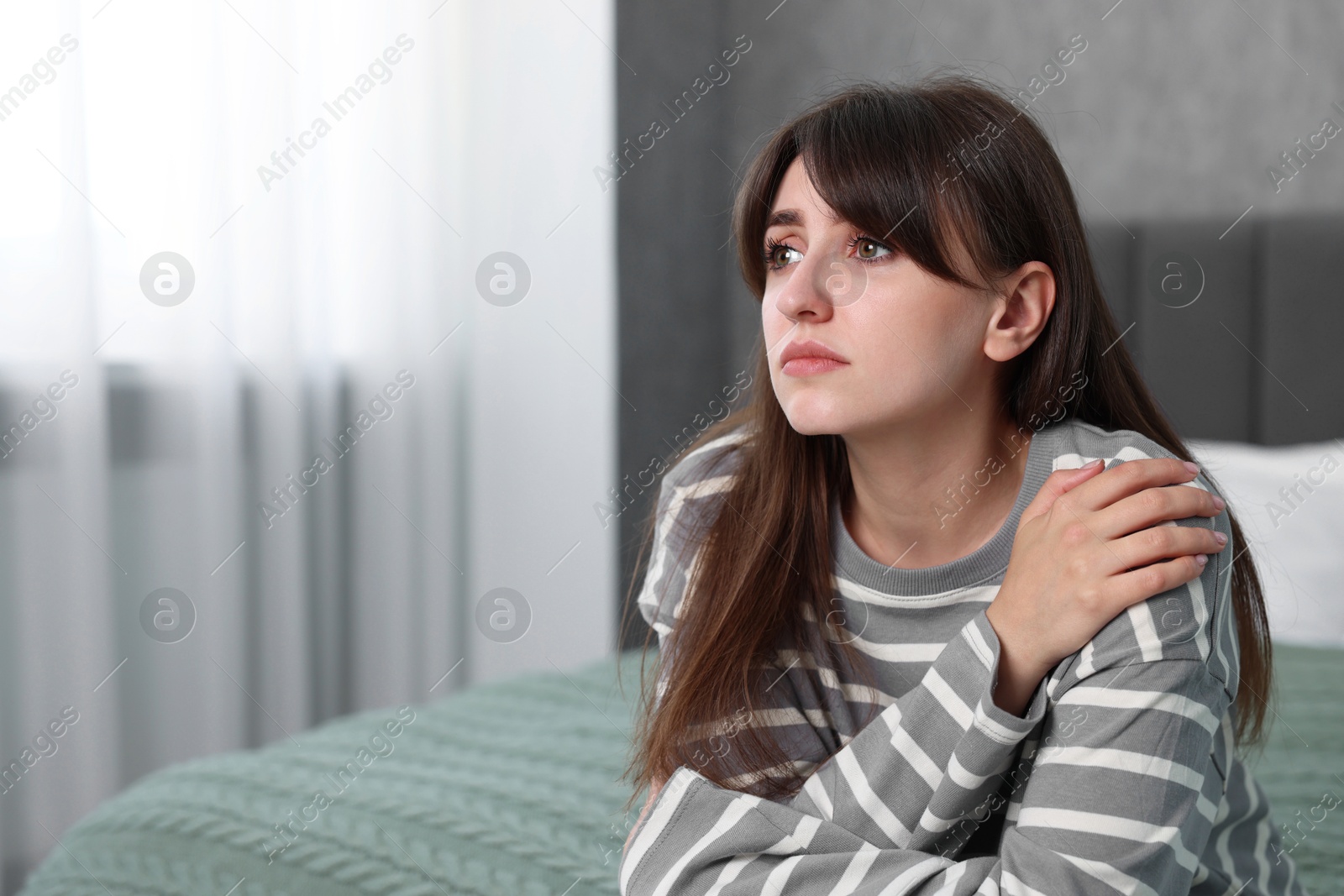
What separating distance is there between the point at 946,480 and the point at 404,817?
622 mm

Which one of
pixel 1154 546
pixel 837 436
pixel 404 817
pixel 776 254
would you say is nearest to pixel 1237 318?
pixel 837 436

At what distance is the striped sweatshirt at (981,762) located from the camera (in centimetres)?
74

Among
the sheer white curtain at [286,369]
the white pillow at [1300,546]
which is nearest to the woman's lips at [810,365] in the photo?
the sheer white curtain at [286,369]

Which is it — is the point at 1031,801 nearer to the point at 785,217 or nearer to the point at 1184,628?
the point at 1184,628

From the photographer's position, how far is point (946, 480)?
1.02 metres

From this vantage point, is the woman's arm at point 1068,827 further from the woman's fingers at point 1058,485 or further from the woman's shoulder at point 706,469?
the woman's shoulder at point 706,469

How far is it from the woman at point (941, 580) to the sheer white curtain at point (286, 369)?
28.1 inches

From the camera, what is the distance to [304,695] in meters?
2.41

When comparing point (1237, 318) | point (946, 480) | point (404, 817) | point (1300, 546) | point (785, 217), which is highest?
point (785, 217)

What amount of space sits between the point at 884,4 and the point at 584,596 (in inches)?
70.4

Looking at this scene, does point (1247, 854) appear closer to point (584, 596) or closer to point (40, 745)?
point (40, 745)

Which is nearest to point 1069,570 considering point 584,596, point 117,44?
point 117,44

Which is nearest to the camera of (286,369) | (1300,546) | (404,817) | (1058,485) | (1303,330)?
(1058,485)

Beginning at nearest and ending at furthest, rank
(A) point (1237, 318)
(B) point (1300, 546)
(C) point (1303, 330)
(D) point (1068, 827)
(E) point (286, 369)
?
(D) point (1068, 827), (B) point (1300, 546), (E) point (286, 369), (C) point (1303, 330), (A) point (1237, 318)
